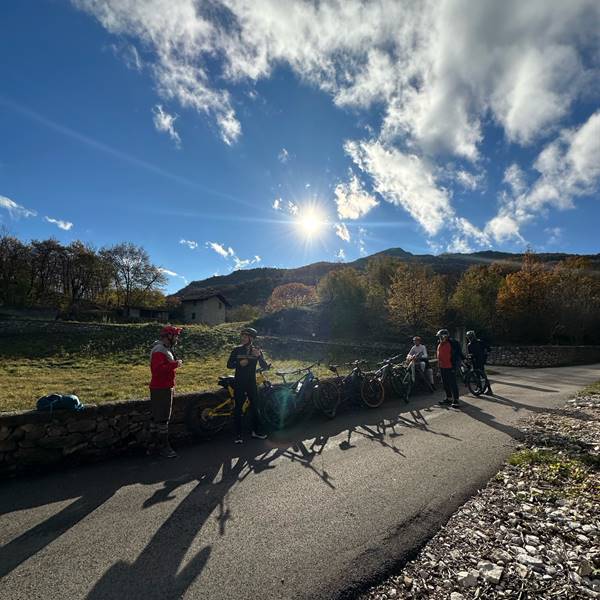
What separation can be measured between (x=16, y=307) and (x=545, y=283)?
210ft

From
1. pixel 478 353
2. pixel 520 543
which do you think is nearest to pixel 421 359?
pixel 478 353

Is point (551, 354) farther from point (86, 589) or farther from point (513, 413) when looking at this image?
point (86, 589)

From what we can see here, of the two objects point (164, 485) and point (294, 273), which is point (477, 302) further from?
point (294, 273)

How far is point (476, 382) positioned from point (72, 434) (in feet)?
38.5

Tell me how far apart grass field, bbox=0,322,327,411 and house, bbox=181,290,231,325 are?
2816 cm

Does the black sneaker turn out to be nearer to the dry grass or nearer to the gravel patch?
the dry grass

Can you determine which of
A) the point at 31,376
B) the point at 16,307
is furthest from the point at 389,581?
the point at 16,307

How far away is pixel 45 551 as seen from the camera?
121 inches

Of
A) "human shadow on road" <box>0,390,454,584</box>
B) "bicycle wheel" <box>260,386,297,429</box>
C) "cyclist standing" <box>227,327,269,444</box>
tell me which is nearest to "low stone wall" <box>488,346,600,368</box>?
"human shadow on road" <box>0,390,454,584</box>

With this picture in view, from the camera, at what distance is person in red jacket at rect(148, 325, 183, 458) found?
17.7 feet

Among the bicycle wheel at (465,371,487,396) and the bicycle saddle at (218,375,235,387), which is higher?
the bicycle saddle at (218,375,235,387)

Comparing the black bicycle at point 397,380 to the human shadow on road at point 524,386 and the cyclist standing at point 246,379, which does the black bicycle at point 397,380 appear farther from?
the human shadow on road at point 524,386

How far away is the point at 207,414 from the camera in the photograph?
20.9ft

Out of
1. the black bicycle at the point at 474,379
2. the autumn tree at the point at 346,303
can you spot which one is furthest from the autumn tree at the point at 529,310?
the black bicycle at the point at 474,379
